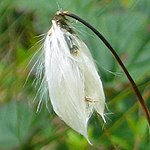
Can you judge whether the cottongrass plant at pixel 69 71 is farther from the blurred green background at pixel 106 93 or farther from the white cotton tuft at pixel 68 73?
the blurred green background at pixel 106 93

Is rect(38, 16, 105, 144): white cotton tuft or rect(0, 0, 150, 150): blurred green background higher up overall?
rect(38, 16, 105, 144): white cotton tuft

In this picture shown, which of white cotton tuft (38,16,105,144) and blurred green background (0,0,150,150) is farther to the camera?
blurred green background (0,0,150,150)

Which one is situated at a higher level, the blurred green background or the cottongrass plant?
the cottongrass plant

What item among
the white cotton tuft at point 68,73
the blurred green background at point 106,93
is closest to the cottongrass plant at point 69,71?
the white cotton tuft at point 68,73

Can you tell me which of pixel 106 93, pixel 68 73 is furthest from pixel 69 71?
pixel 106 93

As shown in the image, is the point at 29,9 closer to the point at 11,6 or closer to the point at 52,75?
the point at 11,6

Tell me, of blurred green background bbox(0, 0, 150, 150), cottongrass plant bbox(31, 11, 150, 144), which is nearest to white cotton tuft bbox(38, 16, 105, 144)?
cottongrass plant bbox(31, 11, 150, 144)

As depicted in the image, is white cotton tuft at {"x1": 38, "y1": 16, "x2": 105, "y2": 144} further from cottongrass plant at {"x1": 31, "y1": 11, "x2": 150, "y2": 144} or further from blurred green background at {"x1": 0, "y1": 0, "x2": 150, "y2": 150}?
blurred green background at {"x1": 0, "y1": 0, "x2": 150, "y2": 150}
